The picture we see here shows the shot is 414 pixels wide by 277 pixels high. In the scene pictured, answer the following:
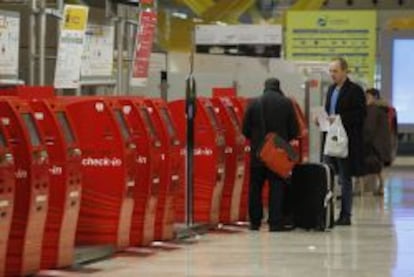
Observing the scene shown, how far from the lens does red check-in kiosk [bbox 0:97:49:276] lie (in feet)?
24.3

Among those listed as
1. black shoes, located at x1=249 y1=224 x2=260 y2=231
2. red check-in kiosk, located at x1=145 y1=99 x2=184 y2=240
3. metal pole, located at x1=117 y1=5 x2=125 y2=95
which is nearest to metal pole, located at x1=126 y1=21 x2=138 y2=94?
metal pole, located at x1=117 y1=5 x2=125 y2=95

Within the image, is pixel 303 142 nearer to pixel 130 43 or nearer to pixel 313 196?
pixel 313 196

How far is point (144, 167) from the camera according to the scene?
30.7ft

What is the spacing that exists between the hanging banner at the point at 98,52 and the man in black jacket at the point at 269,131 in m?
1.51

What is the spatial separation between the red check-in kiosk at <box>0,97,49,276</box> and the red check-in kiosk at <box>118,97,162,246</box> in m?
1.70

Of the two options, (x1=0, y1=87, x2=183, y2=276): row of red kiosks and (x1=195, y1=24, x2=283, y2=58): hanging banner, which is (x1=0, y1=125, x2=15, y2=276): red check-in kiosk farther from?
(x1=195, y1=24, x2=283, y2=58): hanging banner

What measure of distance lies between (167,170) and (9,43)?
194 cm

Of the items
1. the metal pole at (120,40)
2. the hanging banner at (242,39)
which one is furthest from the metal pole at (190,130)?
the hanging banner at (242,39)

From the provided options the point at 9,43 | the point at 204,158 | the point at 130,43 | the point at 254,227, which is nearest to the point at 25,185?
the point at 9,43

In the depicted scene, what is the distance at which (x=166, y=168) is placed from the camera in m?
9.73

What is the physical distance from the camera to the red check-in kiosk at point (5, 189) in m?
7.10

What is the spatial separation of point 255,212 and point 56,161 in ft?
11.8

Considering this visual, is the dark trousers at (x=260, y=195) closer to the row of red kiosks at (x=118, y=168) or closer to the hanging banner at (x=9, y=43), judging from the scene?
the row of red kiosks at (x=118, y=168)

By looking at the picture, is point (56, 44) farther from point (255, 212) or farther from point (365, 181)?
point (365, 181)
